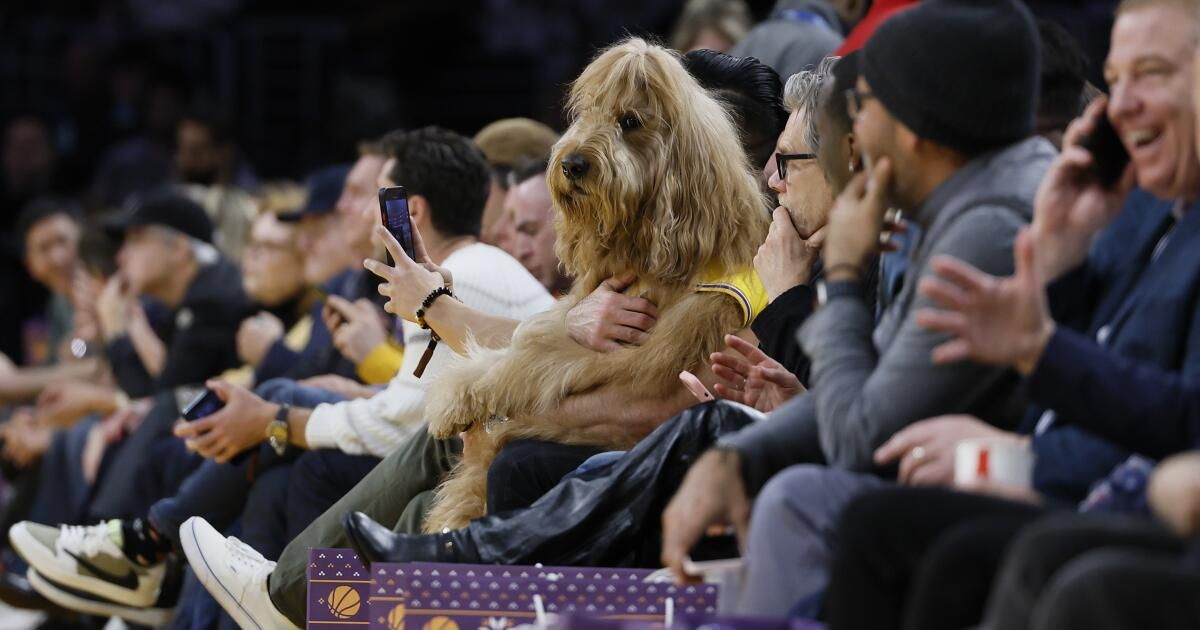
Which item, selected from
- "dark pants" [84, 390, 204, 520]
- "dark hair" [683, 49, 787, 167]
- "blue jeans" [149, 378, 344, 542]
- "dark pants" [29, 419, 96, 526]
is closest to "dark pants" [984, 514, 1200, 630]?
"dark hair" [683, 49, 787, 167]

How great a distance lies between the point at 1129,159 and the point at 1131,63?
138 millimetres

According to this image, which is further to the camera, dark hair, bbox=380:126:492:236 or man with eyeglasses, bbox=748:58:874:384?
dark hair, bbox=380:126:492:236

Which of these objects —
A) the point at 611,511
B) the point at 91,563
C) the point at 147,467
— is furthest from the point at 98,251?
the point at 611,511

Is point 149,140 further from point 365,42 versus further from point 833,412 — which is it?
point 833,412

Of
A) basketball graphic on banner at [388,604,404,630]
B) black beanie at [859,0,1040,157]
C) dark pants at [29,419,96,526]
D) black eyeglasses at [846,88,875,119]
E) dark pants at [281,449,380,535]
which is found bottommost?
dark pants at [29,419,96,526]

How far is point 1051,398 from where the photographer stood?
7.29 ft

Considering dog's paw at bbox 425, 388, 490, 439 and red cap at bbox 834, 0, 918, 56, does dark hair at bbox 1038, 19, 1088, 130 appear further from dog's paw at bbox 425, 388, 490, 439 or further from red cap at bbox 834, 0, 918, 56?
red cap at bbox 834, 0, 918, 56

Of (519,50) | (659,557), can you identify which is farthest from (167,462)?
(519,50)

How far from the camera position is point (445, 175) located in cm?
472

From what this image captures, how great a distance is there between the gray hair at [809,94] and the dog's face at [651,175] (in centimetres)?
19

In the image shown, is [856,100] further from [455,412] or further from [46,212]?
[46,212]

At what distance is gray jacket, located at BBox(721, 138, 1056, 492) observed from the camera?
249 centimetres

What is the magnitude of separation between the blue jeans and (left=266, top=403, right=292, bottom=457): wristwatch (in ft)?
0.41

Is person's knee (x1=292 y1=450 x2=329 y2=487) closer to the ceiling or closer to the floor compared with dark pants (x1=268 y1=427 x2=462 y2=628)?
closer to the floor
